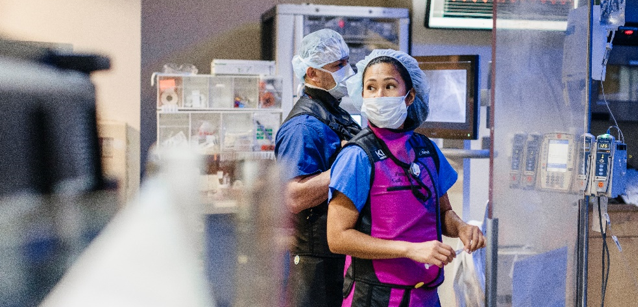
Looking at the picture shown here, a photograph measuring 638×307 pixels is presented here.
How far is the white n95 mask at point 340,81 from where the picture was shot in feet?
6.55

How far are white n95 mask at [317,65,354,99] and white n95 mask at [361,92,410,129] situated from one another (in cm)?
47

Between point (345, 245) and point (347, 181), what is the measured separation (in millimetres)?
146

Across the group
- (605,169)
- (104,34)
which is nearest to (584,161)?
(605,169)

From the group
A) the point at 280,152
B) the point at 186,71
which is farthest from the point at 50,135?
the point at 280,152

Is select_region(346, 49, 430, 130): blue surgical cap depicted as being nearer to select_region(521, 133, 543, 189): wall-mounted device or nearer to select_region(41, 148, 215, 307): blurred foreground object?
select_region(521, 133, 543, 189): wall-mounted device

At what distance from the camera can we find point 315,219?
187 centimetres

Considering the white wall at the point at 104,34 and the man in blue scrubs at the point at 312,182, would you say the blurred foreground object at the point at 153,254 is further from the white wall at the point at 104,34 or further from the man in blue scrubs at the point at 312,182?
the man in blue scrubs at the point at 312,182

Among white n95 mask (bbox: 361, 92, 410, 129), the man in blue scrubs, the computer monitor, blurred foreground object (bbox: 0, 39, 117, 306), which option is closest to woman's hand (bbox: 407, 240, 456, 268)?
white n95 mask (bbox: 361, 92, 410, 129)

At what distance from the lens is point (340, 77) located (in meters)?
2.04

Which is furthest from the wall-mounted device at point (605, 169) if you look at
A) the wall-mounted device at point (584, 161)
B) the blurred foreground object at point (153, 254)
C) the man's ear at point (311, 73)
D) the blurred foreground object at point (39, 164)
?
the blurred foreground object at point (153, 254)

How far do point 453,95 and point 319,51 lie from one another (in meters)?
1.06

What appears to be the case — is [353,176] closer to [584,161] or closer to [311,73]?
[311,73]

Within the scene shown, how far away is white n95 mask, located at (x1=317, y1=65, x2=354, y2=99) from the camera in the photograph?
2.00 m

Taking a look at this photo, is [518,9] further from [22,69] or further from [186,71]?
[186,71]
